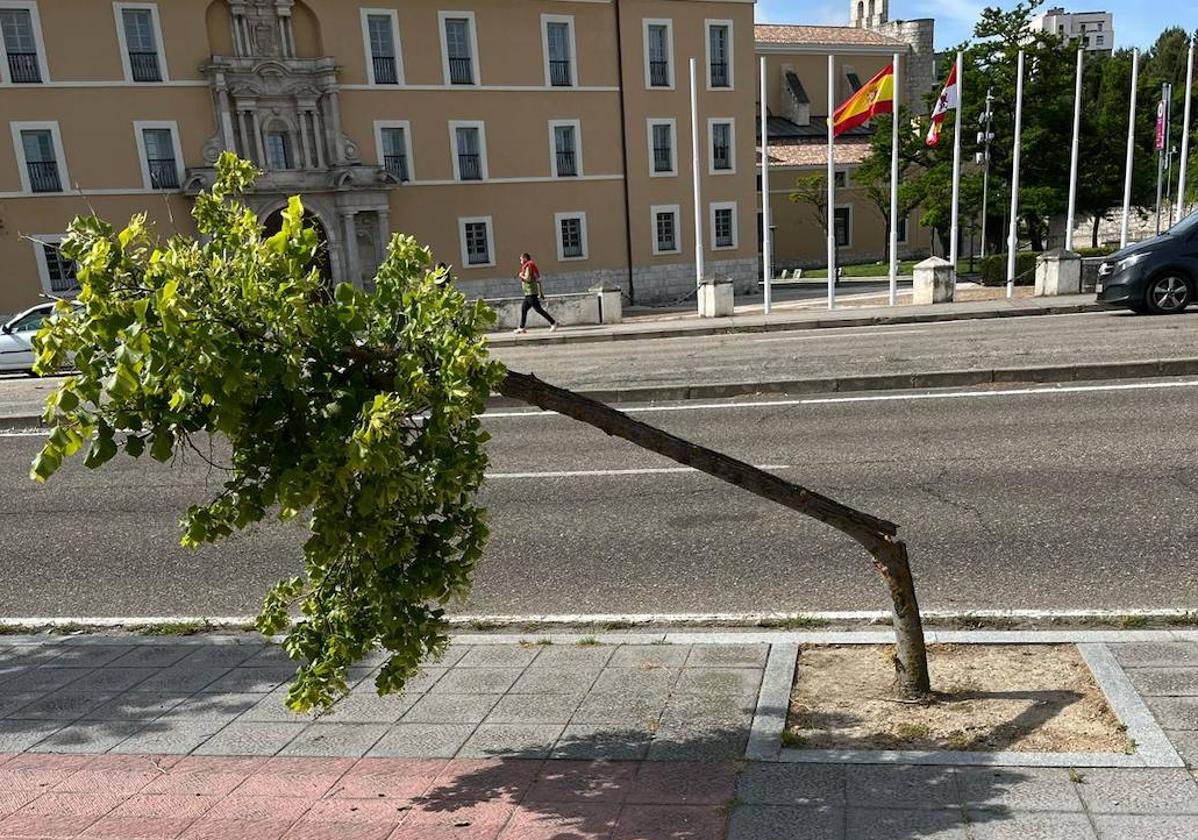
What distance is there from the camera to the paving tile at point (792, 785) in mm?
3428

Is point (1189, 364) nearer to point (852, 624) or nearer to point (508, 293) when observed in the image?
point (852, 624)

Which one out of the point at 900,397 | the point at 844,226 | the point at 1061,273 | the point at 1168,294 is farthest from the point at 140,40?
the point at 844,226

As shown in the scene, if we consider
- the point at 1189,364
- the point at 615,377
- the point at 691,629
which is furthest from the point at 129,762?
the point at 1189,364

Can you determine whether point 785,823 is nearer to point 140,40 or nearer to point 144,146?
point 144,146

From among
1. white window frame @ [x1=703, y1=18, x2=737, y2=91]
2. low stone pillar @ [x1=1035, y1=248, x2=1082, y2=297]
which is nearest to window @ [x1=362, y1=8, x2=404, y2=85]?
white window frame @ [x1=703, y1=18, x2=737, y2=91]

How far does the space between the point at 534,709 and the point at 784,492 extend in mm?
1703

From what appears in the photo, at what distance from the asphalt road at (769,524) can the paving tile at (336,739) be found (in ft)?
5.64

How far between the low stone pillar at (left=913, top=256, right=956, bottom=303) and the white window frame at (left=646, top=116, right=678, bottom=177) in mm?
16156

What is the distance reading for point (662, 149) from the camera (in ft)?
125

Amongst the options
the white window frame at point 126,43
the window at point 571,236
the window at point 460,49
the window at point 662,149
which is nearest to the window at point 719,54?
the window at point 662,149

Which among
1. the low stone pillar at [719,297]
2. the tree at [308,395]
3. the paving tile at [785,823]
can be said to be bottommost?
the paving tile at [785,823]

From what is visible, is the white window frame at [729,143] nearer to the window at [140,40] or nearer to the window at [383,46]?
the window at [383,46]

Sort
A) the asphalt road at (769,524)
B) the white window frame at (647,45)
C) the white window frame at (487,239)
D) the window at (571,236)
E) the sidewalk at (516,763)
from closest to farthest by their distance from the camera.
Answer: the sidewalk at (516,763) → the asphalt road at (769,524) → the white window frame at (487,239) → the white window frame at (647,45) → the window at (571,236)

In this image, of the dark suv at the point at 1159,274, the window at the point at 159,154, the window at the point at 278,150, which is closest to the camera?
the dark suv at the point at 1159,274
